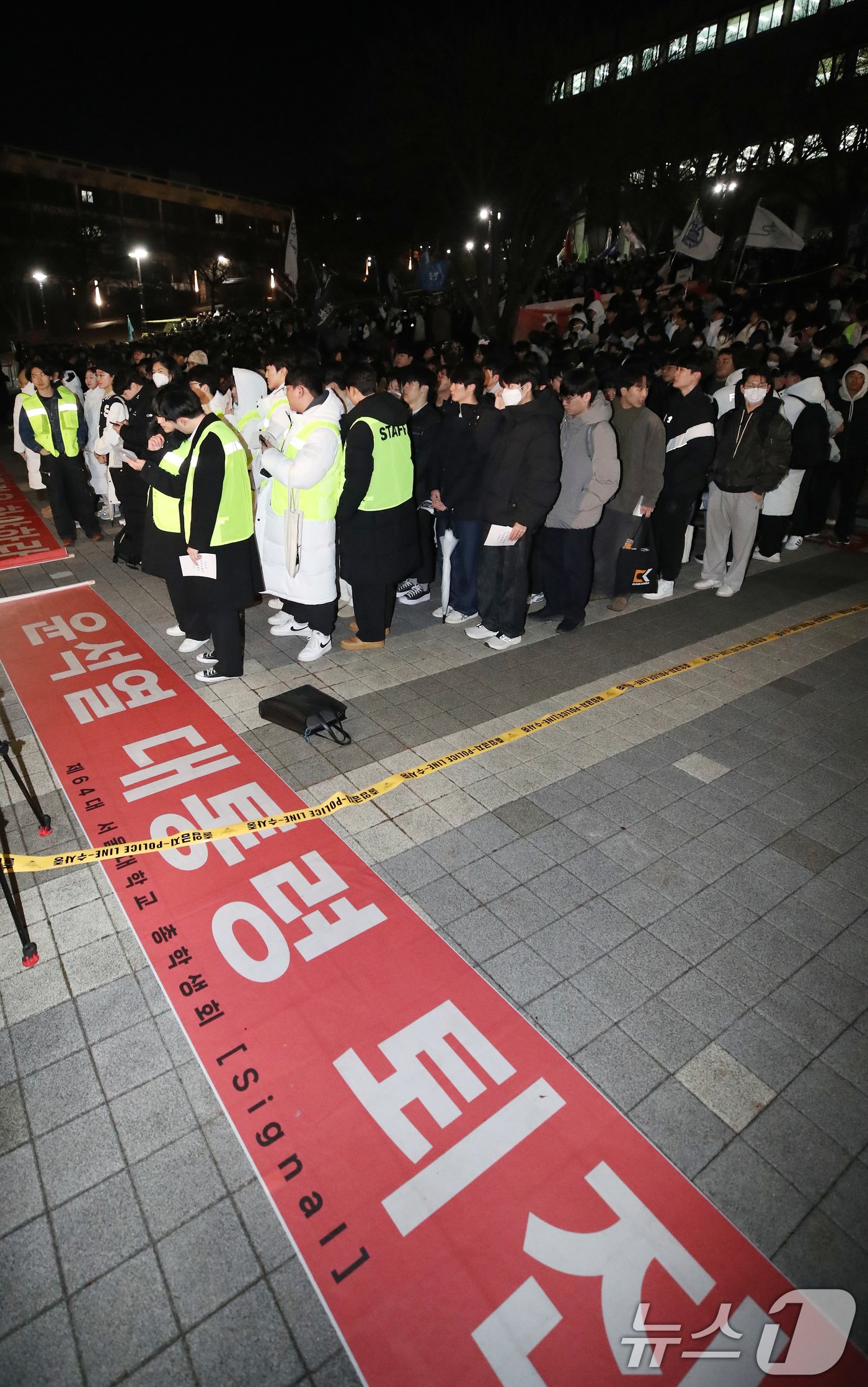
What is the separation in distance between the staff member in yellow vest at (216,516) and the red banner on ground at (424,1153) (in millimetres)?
1735

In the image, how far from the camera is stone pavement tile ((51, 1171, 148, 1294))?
214cm

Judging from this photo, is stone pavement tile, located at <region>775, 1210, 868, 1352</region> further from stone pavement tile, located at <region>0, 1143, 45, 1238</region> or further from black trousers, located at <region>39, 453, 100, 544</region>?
black trousers, located at <region>39, 453, 100, 544</region>

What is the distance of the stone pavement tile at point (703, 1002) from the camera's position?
9.51ft

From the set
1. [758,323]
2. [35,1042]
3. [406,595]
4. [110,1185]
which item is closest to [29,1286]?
[110,1185]

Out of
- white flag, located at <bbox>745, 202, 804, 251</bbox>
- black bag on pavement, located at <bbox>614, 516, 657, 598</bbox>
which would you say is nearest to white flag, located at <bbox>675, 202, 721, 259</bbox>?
white flag, located at <bbox>745, 202, 804, 251</bbox>

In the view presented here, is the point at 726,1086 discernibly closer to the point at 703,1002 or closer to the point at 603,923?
the point at 703,1002

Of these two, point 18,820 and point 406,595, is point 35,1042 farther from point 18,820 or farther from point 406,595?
point 406,595

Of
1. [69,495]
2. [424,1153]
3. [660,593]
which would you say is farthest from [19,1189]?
[69,495]

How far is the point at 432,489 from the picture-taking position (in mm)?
6492

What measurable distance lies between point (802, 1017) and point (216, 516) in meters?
4.28

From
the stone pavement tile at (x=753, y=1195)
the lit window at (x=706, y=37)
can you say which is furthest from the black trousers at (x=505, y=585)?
the lit window at (x=706, y=37)

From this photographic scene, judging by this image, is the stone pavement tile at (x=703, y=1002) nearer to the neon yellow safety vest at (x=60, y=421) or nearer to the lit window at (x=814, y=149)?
the neon yellow safety vest at (x=60, y=421)

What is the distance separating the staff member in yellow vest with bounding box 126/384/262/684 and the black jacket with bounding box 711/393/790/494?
14.5ft

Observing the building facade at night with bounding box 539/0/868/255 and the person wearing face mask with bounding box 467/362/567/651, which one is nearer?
the person wearing face mask with bounding box 467/362/567/651
